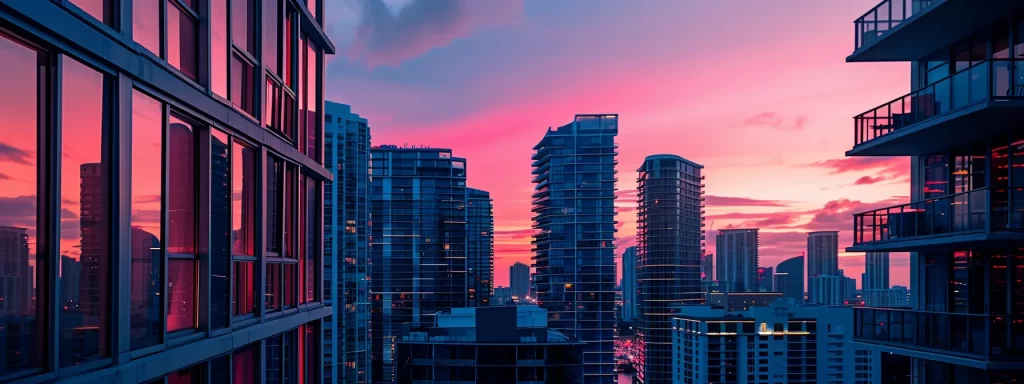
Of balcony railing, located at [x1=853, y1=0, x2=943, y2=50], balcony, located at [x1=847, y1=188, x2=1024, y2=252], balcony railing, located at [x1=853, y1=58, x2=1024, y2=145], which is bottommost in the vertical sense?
balcony, located at [x1=847, y1=188, x2=1024, y2=252]

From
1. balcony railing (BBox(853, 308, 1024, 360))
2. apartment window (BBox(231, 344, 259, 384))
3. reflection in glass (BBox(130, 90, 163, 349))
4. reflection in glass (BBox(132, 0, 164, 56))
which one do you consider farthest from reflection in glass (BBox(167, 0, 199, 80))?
balcony railing (BBox(853, 308, 1024, 360))

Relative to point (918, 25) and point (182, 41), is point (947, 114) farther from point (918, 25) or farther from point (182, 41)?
point (182, 41)

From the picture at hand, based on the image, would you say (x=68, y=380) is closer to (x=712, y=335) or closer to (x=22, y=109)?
(x=22, y=109)

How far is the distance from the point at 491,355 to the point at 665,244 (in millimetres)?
90584

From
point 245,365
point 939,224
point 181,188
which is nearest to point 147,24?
point 181,188

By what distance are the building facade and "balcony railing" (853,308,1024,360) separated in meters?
0.02

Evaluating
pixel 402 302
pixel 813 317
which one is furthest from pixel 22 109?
pixel 813 317

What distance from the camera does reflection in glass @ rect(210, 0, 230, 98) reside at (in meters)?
7.67

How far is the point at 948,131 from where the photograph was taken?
38.9 ft

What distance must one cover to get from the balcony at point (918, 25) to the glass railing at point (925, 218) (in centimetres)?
274

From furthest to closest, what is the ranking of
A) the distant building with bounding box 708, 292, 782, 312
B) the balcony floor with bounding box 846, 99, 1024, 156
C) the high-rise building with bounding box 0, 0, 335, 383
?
the distant building with bounding box 708, 292, 782, 312 < the balcony floor with bounding box 846, 99, 1024, 156 < the high-rise building with bounding box 0, 0, 335, 383

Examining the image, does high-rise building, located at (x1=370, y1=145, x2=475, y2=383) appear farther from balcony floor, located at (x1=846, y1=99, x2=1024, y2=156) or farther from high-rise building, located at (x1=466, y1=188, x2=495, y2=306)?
balcony floor, located at (x1=846, y1=99, x2=1024, y2=156)

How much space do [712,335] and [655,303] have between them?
3986 cm

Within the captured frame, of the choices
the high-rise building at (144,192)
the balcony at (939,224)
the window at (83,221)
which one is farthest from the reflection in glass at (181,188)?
the balcony at (939,224)
